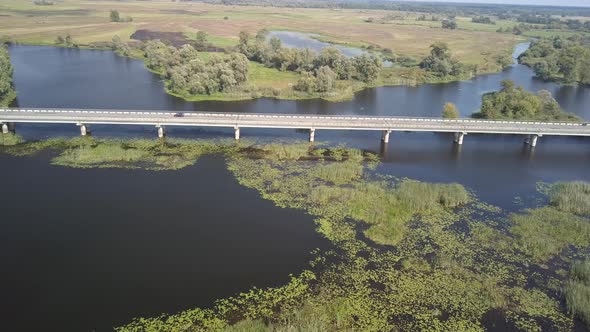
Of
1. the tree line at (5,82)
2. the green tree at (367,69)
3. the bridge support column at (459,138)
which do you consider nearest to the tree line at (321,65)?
the green tree at (367,69)

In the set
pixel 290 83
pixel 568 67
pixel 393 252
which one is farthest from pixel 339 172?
pixel 568 67

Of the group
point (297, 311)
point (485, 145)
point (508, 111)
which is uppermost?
point (508, 111)

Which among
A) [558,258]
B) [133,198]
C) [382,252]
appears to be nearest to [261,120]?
[133,198]

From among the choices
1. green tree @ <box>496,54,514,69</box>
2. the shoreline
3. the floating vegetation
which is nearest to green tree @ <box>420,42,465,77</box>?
the shoreline

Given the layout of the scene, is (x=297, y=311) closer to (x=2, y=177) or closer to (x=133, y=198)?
(x=133, y=198)

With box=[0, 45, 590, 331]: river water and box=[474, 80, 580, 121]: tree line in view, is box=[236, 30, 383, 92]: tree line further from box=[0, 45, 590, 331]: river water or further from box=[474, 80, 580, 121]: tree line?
box=[474, 80, 580, 121]: tree line

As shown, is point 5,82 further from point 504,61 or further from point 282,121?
point 504,61
